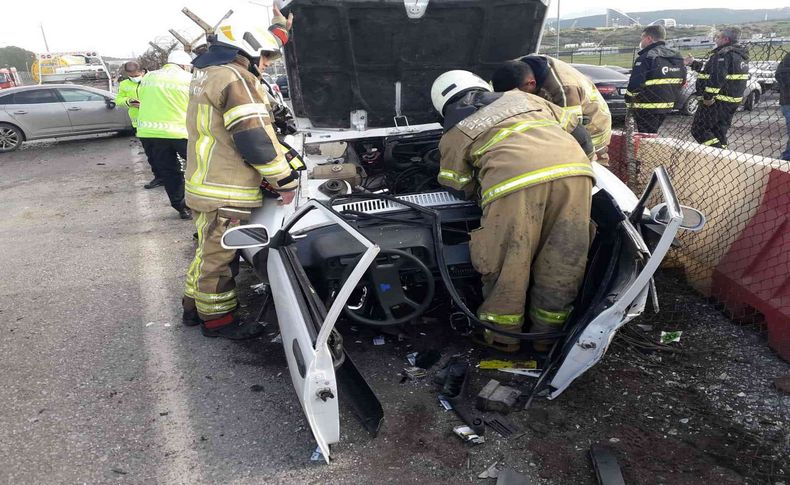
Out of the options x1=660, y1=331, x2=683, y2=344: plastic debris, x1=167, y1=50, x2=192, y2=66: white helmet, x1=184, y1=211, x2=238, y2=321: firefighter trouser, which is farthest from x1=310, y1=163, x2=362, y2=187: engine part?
x1=167, y1=50, x2=192, y2=66: white helmet

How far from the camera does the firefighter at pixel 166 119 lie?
18.3 ft

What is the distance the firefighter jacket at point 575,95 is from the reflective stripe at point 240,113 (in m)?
1.93

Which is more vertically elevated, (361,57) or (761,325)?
(361,57)

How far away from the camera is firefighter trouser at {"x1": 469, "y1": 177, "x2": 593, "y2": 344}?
99.7 inches

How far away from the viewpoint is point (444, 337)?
3.22 m

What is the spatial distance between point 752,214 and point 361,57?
2786 millimetres

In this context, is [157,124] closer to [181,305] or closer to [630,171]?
[181,305]

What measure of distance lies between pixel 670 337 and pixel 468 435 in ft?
4.95

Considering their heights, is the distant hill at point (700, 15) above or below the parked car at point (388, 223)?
above

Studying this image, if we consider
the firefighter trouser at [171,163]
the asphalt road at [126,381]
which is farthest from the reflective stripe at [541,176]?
the firefighter trouser at [171,163]

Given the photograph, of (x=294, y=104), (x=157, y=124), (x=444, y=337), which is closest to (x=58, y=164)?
(x=157, y=124)

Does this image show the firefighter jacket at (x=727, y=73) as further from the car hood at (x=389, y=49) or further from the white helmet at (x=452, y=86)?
the white helmet at (x=452, y=86)

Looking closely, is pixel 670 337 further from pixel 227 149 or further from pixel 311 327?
pixel 227 149

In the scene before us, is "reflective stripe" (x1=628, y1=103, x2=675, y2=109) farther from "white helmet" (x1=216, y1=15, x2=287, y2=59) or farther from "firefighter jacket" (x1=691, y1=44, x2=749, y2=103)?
"white helmet" (x1=216, y1=15, x2=287, y2=59)
